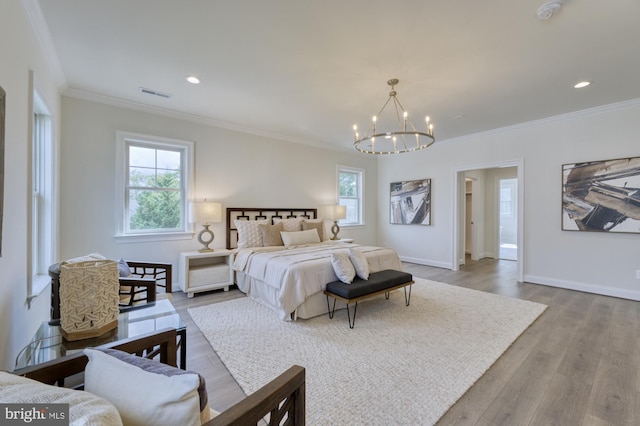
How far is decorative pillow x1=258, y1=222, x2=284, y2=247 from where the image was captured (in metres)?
4.45

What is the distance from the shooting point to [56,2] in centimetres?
202

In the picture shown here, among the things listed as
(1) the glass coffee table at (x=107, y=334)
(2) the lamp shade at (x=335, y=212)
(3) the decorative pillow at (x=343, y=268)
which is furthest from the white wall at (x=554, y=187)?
(1) the glass coffee table at (x=107, y=334)

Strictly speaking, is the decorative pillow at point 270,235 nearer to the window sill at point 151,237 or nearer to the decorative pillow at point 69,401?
the window sill at point 151,237

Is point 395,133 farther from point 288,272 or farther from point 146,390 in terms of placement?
point 146,390

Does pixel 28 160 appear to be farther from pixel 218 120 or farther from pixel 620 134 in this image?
pixel 620 134

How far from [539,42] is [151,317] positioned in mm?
3874

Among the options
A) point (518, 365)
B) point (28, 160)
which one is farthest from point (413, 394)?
point (28, 160)

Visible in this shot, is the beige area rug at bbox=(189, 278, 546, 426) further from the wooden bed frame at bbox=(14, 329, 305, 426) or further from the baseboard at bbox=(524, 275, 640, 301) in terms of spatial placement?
the baseboard at bbox=(524, 275, 640, 301)

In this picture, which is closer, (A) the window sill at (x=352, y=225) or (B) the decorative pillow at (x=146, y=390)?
(B) the decorative pillow at (x=146, y=390)

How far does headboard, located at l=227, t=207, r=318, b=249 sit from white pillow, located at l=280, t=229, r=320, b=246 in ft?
2.78

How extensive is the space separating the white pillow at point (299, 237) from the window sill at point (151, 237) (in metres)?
1.54

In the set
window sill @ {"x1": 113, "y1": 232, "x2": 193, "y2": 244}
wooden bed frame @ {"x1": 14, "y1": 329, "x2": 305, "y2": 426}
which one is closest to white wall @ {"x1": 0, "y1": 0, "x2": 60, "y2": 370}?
wooden bed frame @ {"x1": 14, "y1": 329, "x2": 305, "y2": 426}

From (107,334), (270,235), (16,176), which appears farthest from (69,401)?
(270,235)

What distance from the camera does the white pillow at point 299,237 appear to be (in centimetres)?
452
